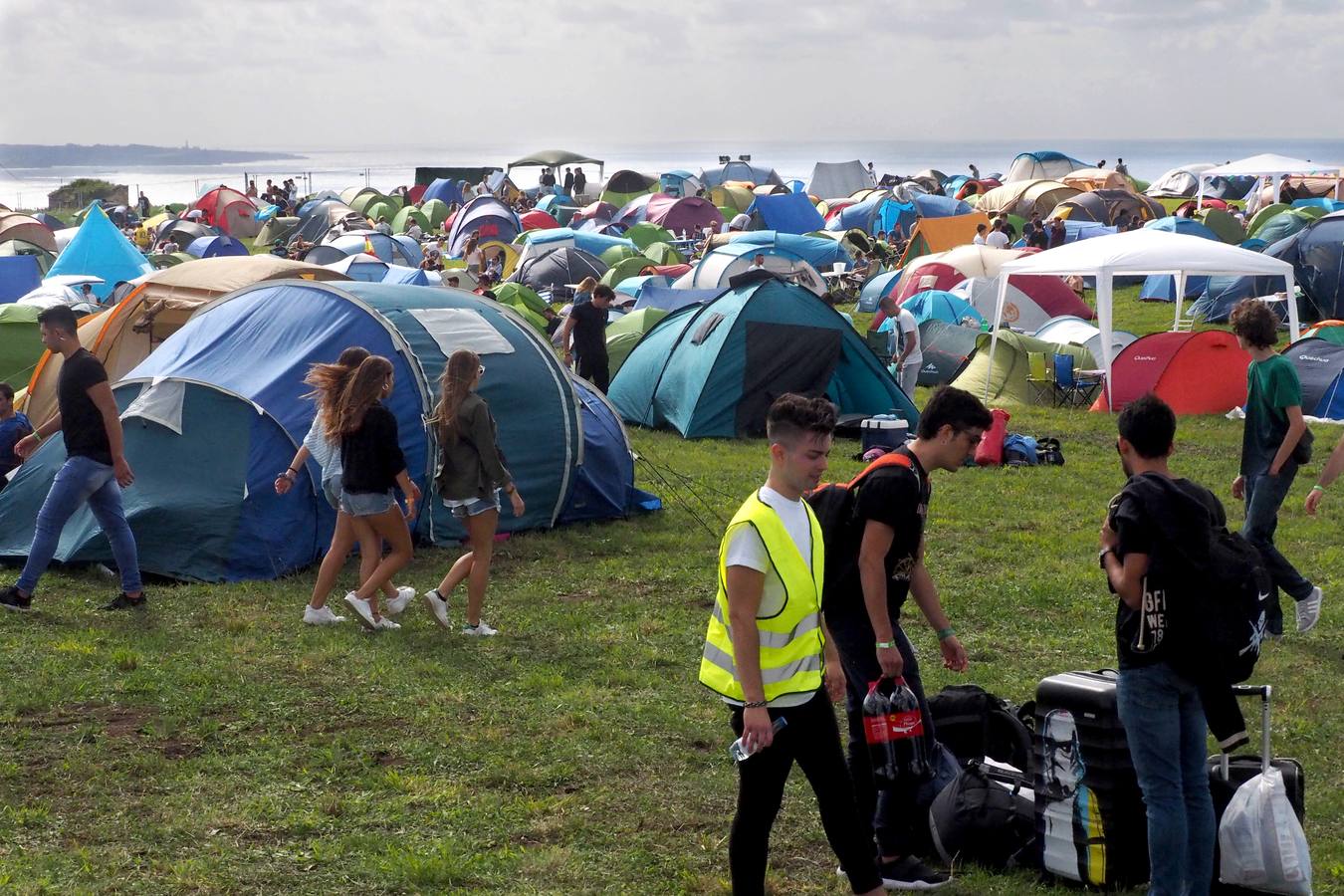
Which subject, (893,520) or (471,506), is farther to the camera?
(471,506)

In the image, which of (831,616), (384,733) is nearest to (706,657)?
(831,616)

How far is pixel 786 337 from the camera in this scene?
1487 cm

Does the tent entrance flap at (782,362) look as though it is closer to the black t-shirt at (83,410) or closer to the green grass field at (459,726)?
the green grass field at (459,726)

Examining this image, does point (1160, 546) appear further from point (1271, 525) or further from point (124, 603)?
point (124, 603)

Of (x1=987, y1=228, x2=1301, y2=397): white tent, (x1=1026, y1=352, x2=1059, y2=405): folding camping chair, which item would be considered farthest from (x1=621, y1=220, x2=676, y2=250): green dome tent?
(x1=1026, y1=352, x2=1059, y2=405): folding camping chair

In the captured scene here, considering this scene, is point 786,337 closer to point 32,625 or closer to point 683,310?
point 683,310

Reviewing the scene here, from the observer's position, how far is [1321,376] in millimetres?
15336

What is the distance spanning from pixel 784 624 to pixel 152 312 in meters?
9.99

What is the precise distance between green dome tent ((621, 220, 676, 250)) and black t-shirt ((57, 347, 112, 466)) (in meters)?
28.9

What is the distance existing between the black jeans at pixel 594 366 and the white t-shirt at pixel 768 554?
11.0 m

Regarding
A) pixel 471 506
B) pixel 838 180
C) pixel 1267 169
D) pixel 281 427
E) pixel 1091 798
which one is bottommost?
pixel 1091 798

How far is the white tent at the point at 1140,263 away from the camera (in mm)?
16516

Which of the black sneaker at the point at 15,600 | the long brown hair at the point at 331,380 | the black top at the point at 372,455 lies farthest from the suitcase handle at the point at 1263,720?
the black sneaker at the point at 15,600

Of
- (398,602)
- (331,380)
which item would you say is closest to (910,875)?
(398,602)
